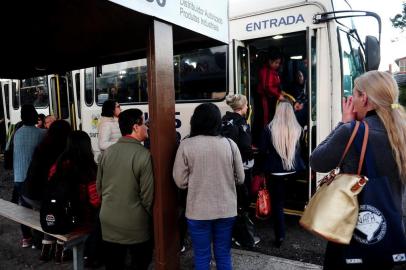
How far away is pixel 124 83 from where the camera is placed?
22.3 feet

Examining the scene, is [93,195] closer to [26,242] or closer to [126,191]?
[126,191]

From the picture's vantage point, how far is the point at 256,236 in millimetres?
4680

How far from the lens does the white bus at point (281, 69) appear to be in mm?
4535

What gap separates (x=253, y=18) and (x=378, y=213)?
384cm

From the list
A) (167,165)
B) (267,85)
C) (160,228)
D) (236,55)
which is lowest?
(160,228)

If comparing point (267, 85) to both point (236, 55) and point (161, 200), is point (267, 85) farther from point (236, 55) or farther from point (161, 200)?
point (161, 200)

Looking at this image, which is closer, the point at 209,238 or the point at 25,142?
the point at 209,238

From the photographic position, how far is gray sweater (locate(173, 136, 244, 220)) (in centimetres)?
267

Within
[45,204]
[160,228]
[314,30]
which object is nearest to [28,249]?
[45,204]

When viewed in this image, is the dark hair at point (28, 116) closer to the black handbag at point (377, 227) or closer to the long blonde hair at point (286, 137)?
the long blonde hair at point (286, 137)

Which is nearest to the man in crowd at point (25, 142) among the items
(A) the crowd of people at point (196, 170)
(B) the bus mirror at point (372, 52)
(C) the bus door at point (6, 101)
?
(A) the crowd of people at point (196, 170)

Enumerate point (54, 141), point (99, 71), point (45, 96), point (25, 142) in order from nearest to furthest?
1. point (54, 141)
2. point (25, 142)
3. point (99, 71)
4. point (45, 96)

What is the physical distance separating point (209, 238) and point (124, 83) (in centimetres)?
463

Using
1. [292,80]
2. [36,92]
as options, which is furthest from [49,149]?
[36,92]
